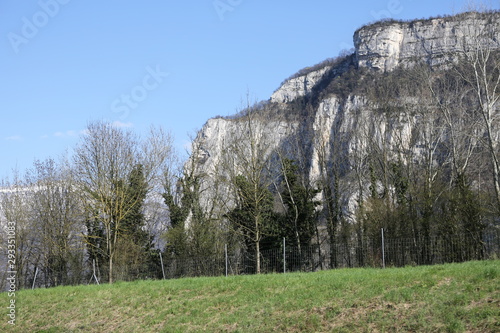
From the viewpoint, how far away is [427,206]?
89.4 feet

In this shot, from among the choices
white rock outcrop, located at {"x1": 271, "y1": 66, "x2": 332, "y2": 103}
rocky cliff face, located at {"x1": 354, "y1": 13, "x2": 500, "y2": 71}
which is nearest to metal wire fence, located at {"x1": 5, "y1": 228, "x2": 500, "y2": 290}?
rocky cliff face, located at {"x1": 354, "y1": 13, "x2": 500, "y2": 71}

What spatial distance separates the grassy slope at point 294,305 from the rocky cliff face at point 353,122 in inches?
671

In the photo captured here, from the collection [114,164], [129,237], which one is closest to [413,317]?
[114,164]

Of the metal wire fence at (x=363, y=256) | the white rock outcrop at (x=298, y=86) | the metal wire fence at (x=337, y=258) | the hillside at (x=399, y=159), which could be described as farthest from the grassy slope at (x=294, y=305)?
the white rock outcrop at (x=298, y=86)

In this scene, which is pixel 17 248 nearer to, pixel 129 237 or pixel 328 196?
pixel 129 237

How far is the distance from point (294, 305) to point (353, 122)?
1558 inches

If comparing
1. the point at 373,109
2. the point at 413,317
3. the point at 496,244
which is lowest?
the point at 413,317

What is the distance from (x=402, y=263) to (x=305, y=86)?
115 metres

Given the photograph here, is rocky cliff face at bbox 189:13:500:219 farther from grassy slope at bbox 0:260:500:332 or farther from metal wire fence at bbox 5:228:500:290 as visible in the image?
grassy slope at bbox 0:260:500:332

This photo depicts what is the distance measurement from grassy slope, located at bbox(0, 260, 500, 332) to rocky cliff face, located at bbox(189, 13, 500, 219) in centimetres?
1705

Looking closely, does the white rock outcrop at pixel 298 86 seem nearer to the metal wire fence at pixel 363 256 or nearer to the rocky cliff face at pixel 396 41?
the rocky cliff face at pixel 396 41

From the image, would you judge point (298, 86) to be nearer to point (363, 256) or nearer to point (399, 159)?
point (399, 159)

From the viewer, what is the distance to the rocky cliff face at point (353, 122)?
38.6m

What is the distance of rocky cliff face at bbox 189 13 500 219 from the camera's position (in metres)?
38.6
